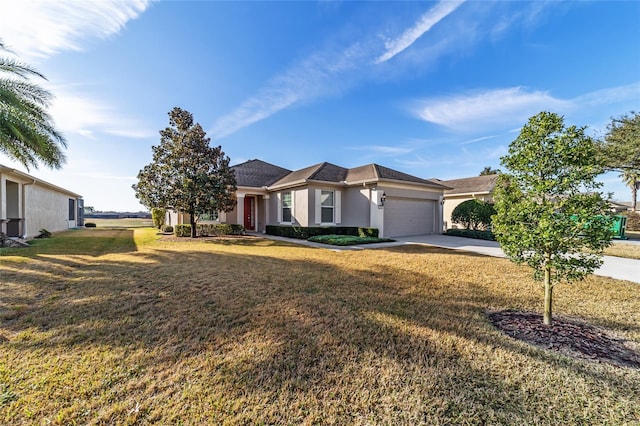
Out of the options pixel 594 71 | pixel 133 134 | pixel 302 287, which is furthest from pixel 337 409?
pixel 133 134

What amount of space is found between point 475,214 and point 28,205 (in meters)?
26.4

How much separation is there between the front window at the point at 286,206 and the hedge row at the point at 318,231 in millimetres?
799

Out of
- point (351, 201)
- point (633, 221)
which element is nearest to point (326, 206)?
point (351, 201)

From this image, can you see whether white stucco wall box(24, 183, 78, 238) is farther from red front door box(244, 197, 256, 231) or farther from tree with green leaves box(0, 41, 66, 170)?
red front door box(244, 197, 256, 231)

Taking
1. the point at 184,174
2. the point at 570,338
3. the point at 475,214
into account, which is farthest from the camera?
the point at 475,214

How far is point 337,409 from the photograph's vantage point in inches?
80.3

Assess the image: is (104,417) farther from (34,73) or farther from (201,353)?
(34,73)

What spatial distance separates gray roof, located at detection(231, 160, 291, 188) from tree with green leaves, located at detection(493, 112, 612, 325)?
15574 millimetres

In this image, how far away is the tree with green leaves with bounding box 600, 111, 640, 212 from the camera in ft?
52.2

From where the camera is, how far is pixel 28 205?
14.3 meters

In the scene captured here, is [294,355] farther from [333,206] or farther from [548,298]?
[333,206]

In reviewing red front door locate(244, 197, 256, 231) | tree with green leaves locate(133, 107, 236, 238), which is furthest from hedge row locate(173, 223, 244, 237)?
red front door locate(244, 197, 256, 231)

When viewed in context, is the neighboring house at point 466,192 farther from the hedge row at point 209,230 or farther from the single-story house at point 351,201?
the hedge row at point 209,230

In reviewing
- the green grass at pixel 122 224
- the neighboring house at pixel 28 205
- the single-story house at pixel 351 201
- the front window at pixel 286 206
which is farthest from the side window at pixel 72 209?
the front window at pixel 286 206
